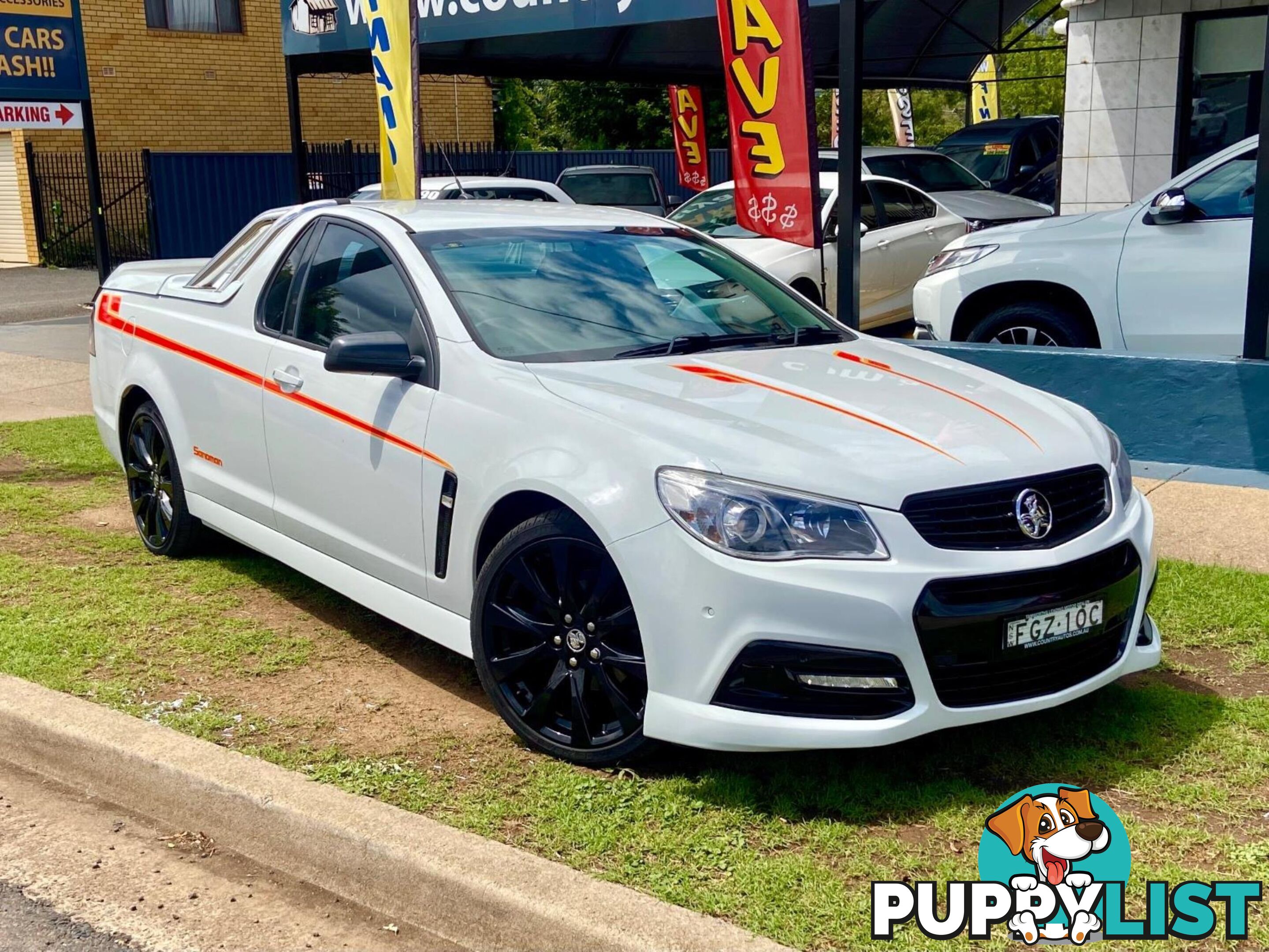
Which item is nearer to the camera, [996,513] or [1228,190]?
[996,513]

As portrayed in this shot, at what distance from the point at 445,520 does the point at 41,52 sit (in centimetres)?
1365

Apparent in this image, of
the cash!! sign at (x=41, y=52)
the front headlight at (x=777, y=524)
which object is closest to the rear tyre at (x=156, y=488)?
the front headlight at (x=777, y=524)

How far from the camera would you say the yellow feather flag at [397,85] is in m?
9.53

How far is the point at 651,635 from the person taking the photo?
3787mm

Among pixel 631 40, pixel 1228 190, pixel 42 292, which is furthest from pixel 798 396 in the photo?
pixel 42 292

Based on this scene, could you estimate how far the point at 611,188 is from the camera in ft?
64.3

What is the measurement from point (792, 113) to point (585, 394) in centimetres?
445

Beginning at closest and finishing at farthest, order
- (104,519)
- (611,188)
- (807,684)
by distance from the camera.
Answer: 1. (807,684)
2. (104,519)
3. (611,188)

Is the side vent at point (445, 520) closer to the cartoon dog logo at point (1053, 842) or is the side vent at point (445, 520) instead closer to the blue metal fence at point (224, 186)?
the cartoon dog logo at point (1053, 842)

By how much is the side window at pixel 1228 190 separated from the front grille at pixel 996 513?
4408mm

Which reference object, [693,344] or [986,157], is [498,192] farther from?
[693,344]

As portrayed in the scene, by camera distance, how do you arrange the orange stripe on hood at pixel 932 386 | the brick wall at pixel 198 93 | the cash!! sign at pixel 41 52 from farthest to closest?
1. the brick wall at pixel 198 93
2. the cash!! sign at pixel 41 52
3. the orange stripe on hood at pixel 932 386

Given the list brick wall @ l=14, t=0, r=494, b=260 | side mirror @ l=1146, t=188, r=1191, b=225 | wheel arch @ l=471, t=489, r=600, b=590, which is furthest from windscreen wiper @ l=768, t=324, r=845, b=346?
brick wall @ l=14, t=0, r=494, b=260

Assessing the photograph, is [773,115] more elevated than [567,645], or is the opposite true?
[773,115]
